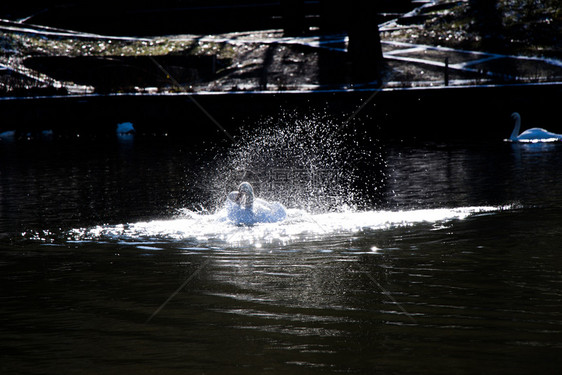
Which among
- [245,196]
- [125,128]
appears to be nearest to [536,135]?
[245,196]

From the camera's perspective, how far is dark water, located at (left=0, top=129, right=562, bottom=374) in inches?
261

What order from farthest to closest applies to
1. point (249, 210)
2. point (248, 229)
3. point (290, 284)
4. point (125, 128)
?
point (125, 128) < point (249, 210) < point (248, 229) < point (290, 284)

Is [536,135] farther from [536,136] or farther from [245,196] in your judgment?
[245,196]

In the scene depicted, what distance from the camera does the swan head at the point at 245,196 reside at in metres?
12.9

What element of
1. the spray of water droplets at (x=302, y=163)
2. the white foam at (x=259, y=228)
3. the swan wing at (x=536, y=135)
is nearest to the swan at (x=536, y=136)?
the swan wing at (x=536, y=135)

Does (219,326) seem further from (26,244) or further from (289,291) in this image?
(26,244)

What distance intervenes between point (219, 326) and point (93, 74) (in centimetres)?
3218

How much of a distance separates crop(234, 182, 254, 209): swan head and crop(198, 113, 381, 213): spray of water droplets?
1277 mm

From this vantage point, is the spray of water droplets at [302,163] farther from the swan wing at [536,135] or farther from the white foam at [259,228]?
the swan wing at [536,135]

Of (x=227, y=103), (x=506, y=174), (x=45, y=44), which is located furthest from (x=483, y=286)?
(x=45, y=44)

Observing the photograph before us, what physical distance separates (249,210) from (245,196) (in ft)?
0.80

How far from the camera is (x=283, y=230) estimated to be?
12125mm

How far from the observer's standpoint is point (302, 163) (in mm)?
21609

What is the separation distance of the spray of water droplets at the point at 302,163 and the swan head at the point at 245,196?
1277mm
